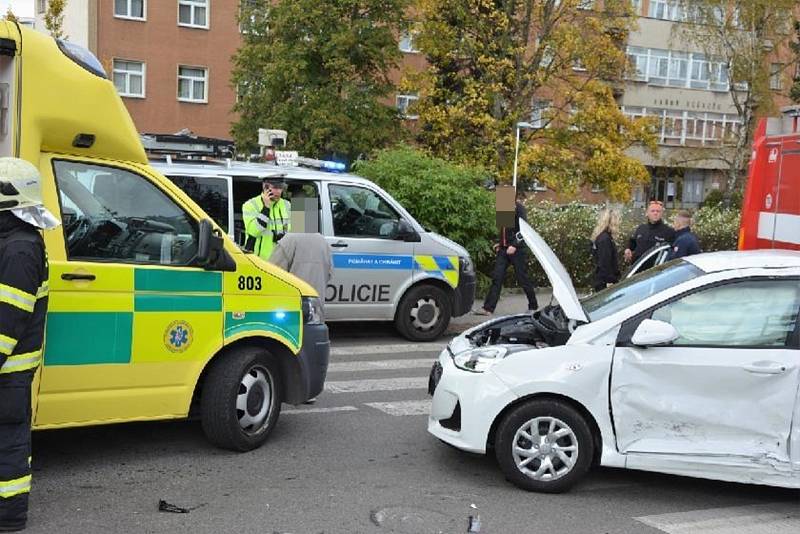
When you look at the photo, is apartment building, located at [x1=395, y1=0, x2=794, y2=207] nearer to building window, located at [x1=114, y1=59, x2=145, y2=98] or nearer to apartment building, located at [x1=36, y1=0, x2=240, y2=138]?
apartment building, located at [x1=36, y1=0, x2=240, y2=138]

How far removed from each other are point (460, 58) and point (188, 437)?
2018 cm

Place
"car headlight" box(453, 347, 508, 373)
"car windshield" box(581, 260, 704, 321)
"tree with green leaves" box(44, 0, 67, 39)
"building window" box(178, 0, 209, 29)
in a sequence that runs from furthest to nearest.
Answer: "building window" box(178, 0, 209, 29) → "tree with green leaves" box(44, 0, 67, 39) → "car windshield" box(581, 260, 704, 321) → "car headlight" box(453, 347, 508, 373)

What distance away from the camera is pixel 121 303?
5094 millimetres

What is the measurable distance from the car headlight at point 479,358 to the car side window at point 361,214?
4922 mm

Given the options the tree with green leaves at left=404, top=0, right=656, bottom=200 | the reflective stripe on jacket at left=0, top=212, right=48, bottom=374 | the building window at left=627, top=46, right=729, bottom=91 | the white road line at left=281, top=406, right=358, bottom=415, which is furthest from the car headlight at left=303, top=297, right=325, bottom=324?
the building window at left=627, top=46, right=729, bottom=91

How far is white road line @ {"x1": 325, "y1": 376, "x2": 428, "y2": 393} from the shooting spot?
26.1 ft

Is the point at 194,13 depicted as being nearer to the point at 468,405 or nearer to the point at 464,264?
the point at 464,264

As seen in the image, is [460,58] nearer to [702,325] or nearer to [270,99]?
[270,99]

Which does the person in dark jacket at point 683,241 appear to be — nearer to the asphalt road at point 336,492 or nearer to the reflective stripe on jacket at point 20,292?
the asphalt road at point 336,492

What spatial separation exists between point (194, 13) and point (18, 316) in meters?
32.9

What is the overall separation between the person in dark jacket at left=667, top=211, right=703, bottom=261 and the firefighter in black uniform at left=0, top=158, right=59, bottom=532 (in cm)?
755

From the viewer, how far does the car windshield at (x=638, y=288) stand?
5402 mm

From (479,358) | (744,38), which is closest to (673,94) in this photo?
(744,38)

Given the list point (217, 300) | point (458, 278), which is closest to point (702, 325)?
point (217, 300)
